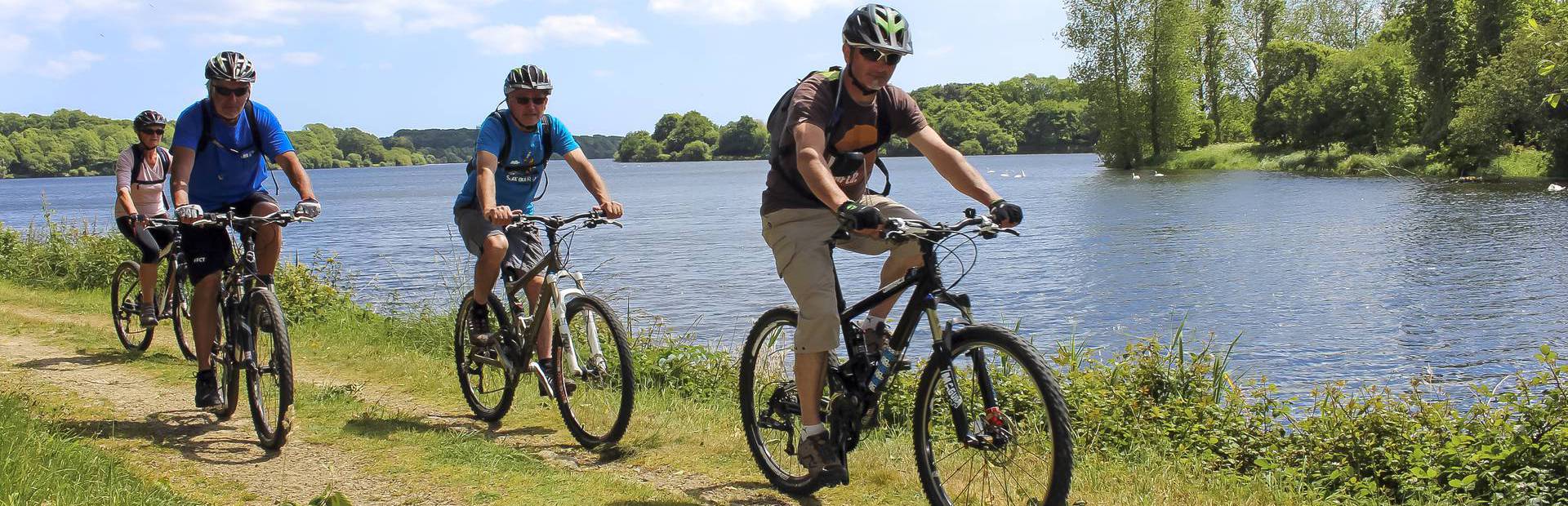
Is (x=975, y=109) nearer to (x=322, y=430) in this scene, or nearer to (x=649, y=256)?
(x=649, y=256)

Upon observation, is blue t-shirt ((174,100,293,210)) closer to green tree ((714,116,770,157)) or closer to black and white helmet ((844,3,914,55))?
black and white helmet ((844,3,914,55))

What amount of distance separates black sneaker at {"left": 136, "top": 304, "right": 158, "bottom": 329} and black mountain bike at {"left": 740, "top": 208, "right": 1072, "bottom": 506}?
6.36m

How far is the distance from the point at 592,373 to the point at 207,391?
92.1 inches

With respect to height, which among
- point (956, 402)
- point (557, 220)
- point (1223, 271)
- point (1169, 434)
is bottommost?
point (1223, 271)

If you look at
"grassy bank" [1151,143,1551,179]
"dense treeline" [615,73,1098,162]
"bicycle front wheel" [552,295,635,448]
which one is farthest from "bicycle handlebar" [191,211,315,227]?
"dense treeline" [615,73,1098,162]

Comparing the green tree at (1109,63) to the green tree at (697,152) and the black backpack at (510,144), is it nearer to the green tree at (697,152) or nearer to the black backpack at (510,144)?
the black backpack at (510,144)

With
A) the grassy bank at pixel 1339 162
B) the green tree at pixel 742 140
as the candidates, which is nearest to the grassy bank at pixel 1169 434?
the grassy bank at pixel 1339 162

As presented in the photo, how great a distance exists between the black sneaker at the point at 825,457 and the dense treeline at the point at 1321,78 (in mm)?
39662

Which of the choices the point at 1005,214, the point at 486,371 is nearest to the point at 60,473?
the point at 486,371

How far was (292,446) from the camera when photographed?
621cm

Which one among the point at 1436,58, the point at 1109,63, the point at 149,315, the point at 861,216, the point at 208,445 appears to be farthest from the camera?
the point at 1109,63

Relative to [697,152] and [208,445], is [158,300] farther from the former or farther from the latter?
[697,152]

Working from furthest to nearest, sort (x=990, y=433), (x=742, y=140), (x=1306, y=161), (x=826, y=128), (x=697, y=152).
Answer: (x=697, y=152) → (x=742, y=140) → (x=1306, y=161) → (x=826, y=128) → (x=990, y=433)

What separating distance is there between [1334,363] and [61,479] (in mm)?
12220
